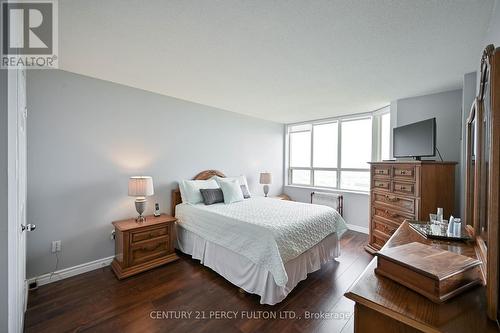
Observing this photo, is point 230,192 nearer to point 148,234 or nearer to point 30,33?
point 148,234

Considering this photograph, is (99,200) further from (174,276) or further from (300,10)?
(300,10)

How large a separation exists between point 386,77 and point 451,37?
0.82 m

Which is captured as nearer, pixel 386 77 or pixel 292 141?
pixel 386 77

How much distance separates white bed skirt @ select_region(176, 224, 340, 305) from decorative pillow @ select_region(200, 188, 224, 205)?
532mm

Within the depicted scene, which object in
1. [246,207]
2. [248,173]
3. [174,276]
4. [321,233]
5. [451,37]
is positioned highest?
[451,37]

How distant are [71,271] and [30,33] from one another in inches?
97.3

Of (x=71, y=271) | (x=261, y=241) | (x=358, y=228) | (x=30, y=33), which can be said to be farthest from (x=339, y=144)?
(x=71, y=271)

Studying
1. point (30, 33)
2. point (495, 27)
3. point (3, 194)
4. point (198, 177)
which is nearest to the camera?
point (3, 194)

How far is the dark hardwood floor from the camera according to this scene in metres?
1.79

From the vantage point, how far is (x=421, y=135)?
2.80m

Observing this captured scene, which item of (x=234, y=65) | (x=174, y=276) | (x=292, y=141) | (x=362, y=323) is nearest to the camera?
(x=362, y=323)

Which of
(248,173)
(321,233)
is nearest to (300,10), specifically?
(321,233)

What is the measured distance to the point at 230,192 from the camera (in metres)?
3.51

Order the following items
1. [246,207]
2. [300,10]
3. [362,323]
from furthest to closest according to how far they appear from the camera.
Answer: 1. [246,207]
2. [300,10]
3. [362,323]
